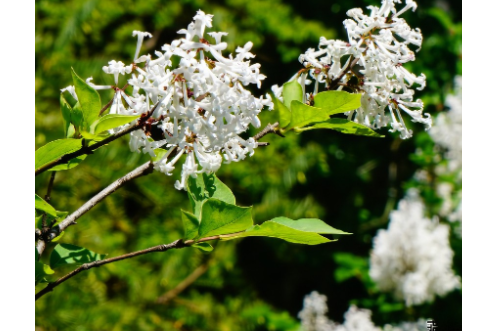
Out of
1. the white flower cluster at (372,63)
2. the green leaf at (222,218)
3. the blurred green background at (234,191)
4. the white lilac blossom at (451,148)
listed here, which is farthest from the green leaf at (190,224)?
the white lilac blossom at (451,148)

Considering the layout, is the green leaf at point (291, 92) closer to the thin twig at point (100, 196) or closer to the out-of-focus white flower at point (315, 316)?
the thin twig at point (100, 196)

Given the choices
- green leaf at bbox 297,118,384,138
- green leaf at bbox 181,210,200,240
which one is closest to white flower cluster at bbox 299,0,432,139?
green leaf at bbox 297,118,384,138

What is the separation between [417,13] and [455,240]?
2.14 feet

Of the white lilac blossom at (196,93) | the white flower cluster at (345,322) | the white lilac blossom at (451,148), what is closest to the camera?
the white lilac blossom at (196,93)

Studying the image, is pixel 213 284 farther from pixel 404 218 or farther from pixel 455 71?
pixel 455 71

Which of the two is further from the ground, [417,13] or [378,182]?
[417,13]

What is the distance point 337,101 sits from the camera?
0.87 feet

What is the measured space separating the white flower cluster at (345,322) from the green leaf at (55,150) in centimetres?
75

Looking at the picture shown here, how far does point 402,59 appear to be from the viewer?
29 centimetres

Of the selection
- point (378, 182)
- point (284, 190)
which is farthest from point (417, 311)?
point (378, 182)

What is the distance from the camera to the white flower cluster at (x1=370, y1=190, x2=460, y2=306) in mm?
923

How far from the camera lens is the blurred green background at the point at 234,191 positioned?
973 mm

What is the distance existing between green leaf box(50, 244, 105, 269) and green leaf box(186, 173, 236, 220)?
8 centimetres

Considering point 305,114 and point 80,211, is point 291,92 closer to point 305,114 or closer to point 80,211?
point 305,114
